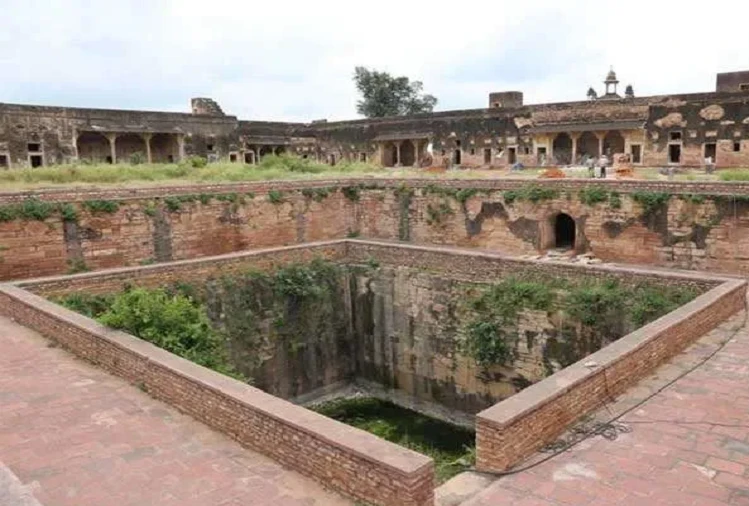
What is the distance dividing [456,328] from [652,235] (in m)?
4.78

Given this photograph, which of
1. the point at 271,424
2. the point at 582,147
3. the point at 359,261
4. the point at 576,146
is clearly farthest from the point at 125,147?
the point at 271,424

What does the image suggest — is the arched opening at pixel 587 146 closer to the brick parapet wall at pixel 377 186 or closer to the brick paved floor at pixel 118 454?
the brick parapet wall at pixel 377 186

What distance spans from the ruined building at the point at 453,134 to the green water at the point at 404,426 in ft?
47.2

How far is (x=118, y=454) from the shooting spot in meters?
5.86

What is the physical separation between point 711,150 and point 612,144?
4030 millimetres

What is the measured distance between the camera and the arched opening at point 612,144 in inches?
957

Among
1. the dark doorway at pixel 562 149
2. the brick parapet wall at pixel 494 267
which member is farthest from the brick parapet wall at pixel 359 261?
the dark doorway at pixel 562 149

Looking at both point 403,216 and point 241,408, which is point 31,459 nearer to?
point 241,408

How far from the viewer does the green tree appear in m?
49.1

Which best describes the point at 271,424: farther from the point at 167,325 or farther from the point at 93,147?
the point at 93,147

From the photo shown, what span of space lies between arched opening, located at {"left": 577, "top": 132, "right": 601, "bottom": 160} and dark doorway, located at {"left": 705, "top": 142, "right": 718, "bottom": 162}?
14.3 ft

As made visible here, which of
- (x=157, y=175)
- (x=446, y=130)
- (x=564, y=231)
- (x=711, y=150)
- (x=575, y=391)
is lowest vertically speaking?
(x=575, y=391)

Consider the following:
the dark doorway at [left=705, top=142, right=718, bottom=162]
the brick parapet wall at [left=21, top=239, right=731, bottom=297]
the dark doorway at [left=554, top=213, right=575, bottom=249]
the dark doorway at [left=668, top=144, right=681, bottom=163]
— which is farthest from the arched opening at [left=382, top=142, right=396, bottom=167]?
the brick parapet wall at [left=21, top=239, right=731, bottom=297]

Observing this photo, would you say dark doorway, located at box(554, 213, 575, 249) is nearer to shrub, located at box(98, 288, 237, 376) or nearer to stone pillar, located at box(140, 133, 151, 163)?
shrub, located at box(98, 288, 237, 376)
